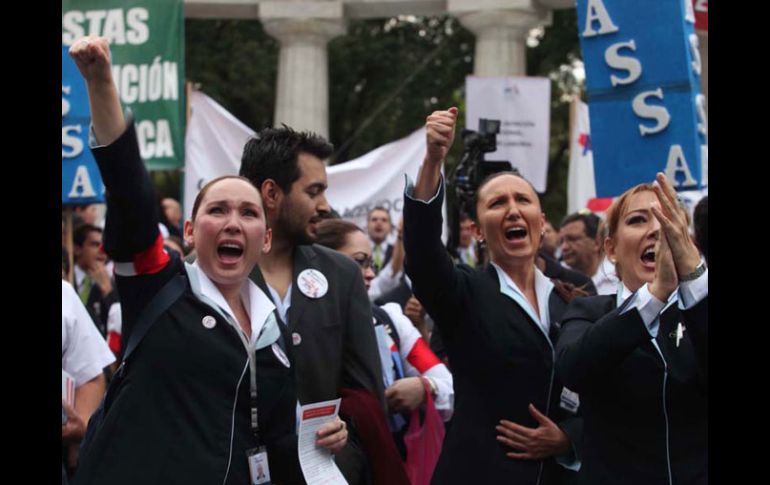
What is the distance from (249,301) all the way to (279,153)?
1.06 meters

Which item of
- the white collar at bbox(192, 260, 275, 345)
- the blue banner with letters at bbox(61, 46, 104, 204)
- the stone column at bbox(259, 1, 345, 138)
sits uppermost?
the stone column at bbox(259, 1, 345, 138)

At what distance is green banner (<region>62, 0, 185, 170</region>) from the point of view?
11953mm

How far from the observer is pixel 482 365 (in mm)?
4898

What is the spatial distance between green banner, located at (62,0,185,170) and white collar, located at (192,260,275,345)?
25.4 feet

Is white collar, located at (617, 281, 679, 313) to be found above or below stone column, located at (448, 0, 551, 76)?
below

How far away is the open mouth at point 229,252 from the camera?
4.23 metres

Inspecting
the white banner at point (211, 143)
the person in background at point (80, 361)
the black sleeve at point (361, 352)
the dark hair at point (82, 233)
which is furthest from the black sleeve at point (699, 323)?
the white banner at point (211, 143)

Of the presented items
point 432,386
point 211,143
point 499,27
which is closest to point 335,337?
point 432,386

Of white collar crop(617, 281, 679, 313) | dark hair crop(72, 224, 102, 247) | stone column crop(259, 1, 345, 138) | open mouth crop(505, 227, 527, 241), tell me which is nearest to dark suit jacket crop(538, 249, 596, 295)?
open mouth crop(505, 227, 527, 241)

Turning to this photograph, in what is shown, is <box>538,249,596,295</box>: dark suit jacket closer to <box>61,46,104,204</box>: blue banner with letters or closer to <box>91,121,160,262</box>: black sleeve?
<box>61,46,104,204</box>: blue banner with letters

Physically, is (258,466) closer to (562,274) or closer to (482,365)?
(482,365)

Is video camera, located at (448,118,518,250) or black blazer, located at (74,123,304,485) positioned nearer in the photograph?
black blazer, located at (74,123,304,485)

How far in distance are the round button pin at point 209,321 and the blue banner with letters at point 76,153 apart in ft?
20.5
